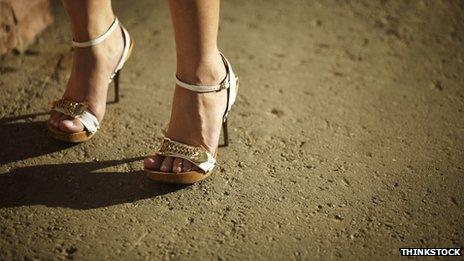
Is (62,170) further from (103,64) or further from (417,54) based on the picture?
(417,54)

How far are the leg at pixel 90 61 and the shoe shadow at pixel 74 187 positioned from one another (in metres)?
0.15

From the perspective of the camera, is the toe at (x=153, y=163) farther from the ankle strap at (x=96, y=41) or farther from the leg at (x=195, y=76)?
the ankle strap at (x=96, y=41)

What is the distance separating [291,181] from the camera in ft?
4.63

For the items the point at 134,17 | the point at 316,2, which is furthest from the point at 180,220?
the point at 316,2

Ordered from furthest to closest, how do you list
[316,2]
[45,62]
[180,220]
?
1. [316,2]
2. [45,62]
3. [180,220]

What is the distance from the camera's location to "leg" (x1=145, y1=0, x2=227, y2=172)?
4.01 feet

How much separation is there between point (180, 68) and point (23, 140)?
26.5 inches

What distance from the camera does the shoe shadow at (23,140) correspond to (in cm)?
147

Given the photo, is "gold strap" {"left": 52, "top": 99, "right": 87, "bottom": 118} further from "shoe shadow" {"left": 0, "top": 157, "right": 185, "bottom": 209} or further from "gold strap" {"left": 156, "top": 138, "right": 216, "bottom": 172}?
"gold strap" {"left": 156, "top": 138, "right": 216, "bottom": 172}

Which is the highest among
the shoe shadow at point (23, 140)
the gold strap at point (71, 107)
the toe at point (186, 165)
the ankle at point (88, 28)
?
the ankle at point (88, 28)

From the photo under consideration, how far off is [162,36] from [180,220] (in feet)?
3.87

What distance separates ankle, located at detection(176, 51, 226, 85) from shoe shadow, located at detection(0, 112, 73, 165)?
0.53 meters

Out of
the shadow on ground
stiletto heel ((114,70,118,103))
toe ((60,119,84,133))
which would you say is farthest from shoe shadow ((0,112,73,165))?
stiletto heel ((114,70,118,103))

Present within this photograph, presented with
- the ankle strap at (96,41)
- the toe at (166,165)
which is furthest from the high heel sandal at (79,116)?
the toe at (166,165)
